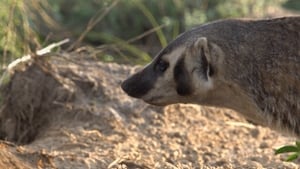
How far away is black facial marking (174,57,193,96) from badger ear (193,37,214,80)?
3.6 inches

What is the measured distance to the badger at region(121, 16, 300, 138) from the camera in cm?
420

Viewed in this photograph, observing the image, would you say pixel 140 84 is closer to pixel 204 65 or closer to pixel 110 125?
pixel 204 65

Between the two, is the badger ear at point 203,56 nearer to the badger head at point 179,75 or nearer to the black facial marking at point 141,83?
the badger head at point 179,75

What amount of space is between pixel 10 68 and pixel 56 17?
3218 mm

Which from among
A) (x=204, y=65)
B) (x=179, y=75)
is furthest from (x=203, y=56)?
(x=179, y=75)

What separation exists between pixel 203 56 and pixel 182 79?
18 cm

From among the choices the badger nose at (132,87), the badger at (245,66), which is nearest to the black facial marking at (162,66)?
the badger at (245,66)

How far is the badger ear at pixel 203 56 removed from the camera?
4172 millimetres

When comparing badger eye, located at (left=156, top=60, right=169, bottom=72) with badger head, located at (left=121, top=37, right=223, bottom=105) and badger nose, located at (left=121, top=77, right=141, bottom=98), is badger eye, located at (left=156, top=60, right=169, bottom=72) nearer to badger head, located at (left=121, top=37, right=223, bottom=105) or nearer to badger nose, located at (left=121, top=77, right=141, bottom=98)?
badger head, located at (left=121, top=37, right=223, bottom=105)

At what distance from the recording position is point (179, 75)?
431 centimetres

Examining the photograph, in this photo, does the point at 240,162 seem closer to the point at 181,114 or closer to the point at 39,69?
the point at 181,114

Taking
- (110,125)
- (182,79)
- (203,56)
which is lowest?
(110,125)

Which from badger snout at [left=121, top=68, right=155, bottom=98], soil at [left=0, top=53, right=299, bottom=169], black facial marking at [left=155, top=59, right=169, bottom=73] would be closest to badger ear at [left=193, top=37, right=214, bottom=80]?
black facial marking at [left=155, top=59, right=169, bottom=73]

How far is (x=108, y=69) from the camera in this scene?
19.9 ft
